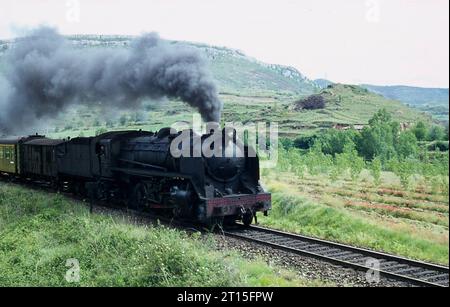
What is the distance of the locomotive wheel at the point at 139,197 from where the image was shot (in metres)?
14.8

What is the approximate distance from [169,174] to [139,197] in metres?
2.52

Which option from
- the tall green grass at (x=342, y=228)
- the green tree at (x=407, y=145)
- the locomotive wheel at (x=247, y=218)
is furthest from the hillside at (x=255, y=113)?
the locomotive wheel at (x=247, y=218)

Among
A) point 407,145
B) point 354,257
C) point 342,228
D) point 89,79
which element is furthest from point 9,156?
point 407,145

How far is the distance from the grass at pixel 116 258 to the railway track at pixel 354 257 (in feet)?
4.38

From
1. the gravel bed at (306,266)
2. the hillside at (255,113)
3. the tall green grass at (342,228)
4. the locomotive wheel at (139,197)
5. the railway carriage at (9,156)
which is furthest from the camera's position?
the hillside at (255,113)

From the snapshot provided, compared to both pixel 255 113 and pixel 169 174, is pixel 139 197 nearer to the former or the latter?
pixel 169 174

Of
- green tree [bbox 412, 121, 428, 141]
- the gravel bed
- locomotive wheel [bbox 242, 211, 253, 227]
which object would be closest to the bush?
green tree [bbox 412, 121, 428, 141]

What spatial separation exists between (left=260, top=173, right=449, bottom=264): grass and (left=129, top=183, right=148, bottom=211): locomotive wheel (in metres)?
3.73

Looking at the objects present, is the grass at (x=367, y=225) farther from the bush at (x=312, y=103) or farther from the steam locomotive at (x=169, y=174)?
the bush at (x=312, y=103)

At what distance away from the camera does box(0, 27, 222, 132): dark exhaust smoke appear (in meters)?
15.9

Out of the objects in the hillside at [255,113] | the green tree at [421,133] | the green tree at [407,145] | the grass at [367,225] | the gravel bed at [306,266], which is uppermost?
the hillside at [255,113]

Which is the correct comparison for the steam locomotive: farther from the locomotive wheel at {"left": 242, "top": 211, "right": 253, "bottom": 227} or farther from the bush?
the bush

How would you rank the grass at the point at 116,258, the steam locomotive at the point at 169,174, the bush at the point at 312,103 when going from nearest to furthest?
the grass at the point at 116,258
the steam locomotive at the point at 169,174
the bush at the point at 312,103

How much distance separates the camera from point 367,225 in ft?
44.0
